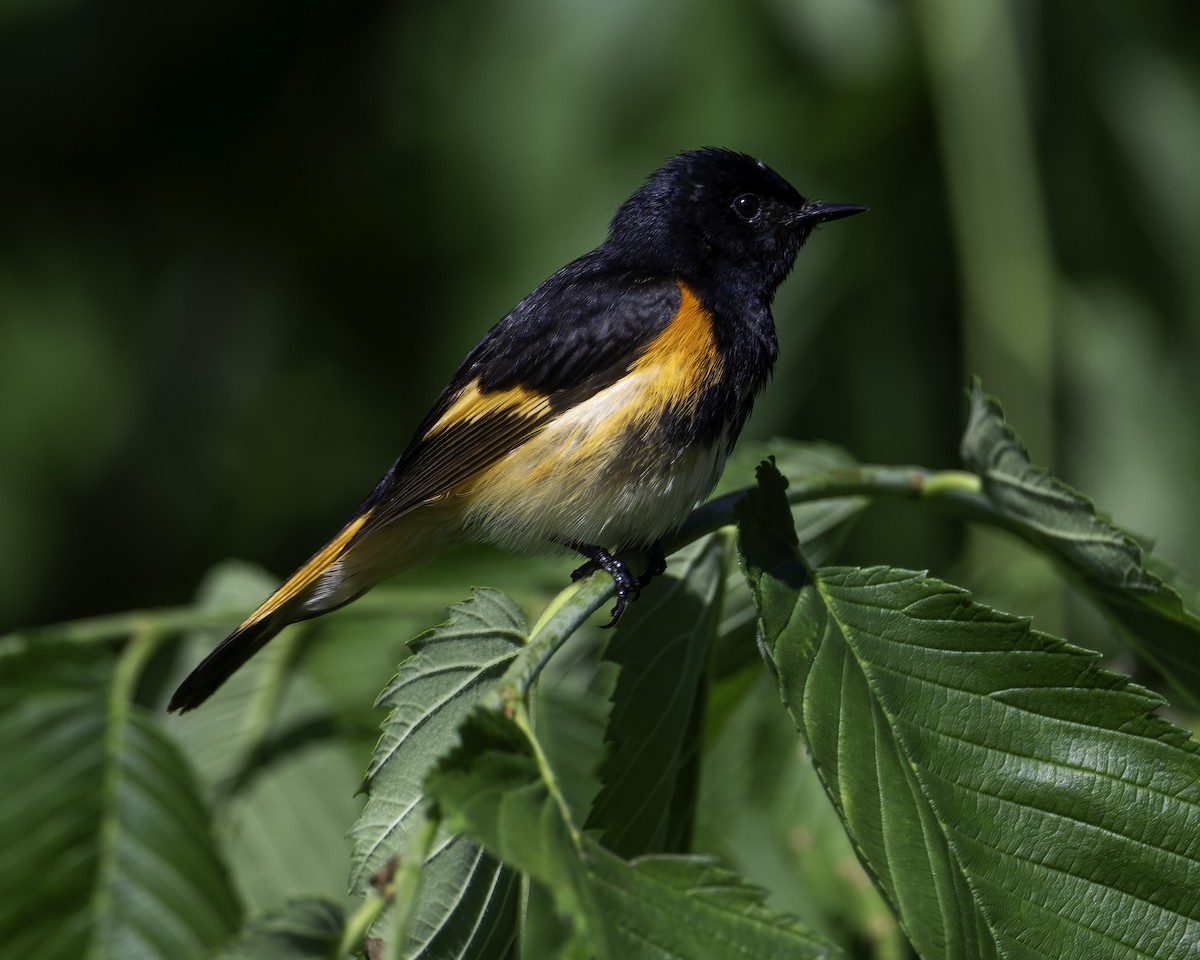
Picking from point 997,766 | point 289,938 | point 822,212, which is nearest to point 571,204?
point 822,212

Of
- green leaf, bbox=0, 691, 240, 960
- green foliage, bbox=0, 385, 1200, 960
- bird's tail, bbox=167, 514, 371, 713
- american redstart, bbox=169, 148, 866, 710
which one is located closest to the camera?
green foliage, bbox=0, 385, 1200, 960

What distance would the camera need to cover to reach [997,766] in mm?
1525

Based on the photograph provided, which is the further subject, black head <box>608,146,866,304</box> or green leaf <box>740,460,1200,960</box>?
black head <box>608,146,866,304</box>

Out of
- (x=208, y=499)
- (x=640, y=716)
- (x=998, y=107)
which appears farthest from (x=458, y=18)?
(x=640, y=716)

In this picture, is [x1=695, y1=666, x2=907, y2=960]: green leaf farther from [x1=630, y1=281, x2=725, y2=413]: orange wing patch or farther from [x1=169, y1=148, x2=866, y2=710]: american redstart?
[x1=630, y1=281, x2=725, y2=413]: orange wing patch

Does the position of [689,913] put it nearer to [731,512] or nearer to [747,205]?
[731,512]

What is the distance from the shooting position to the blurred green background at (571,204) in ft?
11.6

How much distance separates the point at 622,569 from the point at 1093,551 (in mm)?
734

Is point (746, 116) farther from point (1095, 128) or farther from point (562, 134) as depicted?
point (1095, 128)

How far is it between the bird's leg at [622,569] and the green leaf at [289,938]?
631mm

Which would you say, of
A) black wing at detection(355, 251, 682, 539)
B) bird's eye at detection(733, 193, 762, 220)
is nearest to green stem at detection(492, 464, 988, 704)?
black wing at detection(355, 251, 682, 539)

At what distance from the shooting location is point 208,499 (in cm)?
606

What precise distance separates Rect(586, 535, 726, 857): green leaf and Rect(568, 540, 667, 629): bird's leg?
0.07 m

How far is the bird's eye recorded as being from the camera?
3.01 m
